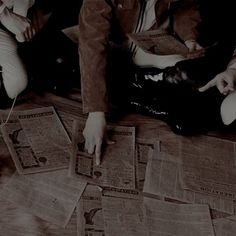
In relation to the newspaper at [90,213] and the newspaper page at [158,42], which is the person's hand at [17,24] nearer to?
the newspaper page at [158,42]

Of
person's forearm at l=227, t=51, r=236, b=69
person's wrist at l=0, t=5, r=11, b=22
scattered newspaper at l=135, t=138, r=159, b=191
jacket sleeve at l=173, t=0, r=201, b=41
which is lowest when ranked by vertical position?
scattered newspaper at l=135, t=138, r=159, b=191

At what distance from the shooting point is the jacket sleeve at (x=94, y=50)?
1235mm

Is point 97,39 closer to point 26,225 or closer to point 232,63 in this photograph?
point 232,63

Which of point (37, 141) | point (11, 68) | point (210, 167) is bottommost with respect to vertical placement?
point (210, 167)

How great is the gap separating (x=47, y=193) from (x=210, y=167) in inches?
17.7

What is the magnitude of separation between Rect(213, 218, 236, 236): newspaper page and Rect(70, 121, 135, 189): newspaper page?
0.75 ft

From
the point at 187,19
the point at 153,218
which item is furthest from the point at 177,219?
the point at 187,19

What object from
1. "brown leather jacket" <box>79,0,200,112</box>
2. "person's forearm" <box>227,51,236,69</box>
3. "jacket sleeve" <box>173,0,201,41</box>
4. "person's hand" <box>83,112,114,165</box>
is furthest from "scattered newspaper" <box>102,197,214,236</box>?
"jacket sleeve" <box>173,0,201,41</box>

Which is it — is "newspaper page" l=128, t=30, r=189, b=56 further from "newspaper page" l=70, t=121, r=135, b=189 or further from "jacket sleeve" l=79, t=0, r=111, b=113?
"newspaper page" l=70, t=121, r=135, b=189

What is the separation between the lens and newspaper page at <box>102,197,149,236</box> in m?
1.09

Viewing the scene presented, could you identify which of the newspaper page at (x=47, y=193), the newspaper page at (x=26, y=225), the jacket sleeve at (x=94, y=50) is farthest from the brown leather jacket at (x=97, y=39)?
the newspaper page at (x=26, y=225)

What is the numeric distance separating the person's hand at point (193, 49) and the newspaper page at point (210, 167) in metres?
0.24

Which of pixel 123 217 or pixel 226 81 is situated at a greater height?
pixel 226 81

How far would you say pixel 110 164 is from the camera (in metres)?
1.26
